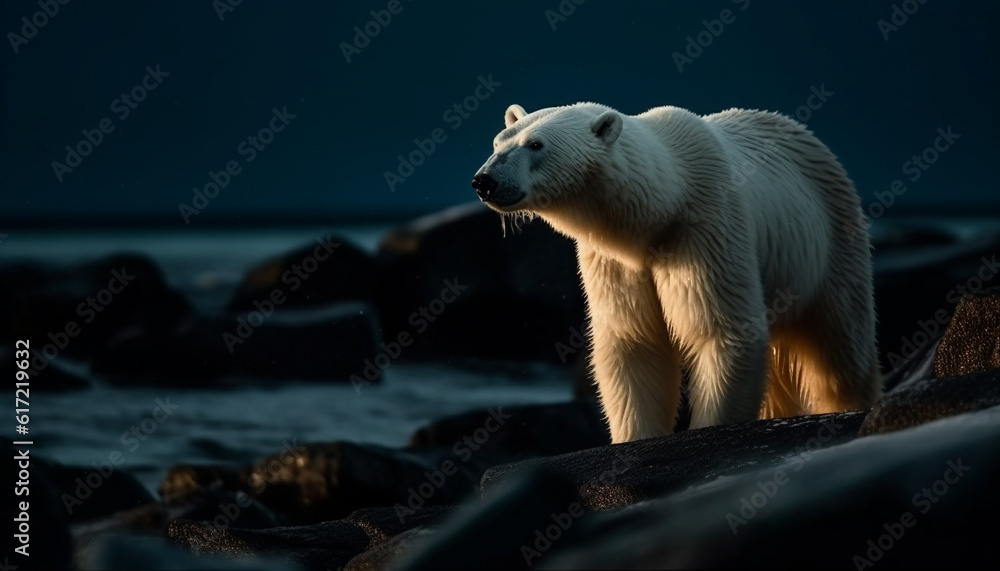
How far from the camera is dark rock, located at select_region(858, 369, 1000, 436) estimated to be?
3.40 m

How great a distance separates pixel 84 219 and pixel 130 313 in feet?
85.4

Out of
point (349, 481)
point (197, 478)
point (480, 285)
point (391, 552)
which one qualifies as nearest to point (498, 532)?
point (391, 552)

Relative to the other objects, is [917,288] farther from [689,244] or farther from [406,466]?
[689,244]

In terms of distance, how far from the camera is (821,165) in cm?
654

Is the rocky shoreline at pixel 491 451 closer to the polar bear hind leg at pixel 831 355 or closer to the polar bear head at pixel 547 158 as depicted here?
the polar bear hind leg at pixel 831 355

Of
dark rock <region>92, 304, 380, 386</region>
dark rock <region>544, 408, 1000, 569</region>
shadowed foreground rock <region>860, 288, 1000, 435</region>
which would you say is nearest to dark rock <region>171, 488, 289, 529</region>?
shadowed foreground rock <region>860, 288, 1000, 435</region>

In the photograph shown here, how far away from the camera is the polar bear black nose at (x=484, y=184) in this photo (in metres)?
4.95

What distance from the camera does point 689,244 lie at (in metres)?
5.53

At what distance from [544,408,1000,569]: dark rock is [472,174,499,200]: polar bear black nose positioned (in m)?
2.37

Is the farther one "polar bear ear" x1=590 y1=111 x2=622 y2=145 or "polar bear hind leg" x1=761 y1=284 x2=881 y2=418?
"polar bear hind leg" x1=761 y1=284 x2=881 y2=418

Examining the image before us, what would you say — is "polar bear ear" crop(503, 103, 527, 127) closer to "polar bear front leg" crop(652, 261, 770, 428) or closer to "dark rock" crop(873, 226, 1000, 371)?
"polar bear front leg" crop(652, 261, 770, 428)

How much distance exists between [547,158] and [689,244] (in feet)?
2.76

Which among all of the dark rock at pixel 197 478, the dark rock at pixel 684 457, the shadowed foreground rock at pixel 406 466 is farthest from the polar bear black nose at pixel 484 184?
the dark rock at pixel 197 478

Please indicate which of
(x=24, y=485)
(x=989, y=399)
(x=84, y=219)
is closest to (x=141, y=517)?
(x=24, y=485)
